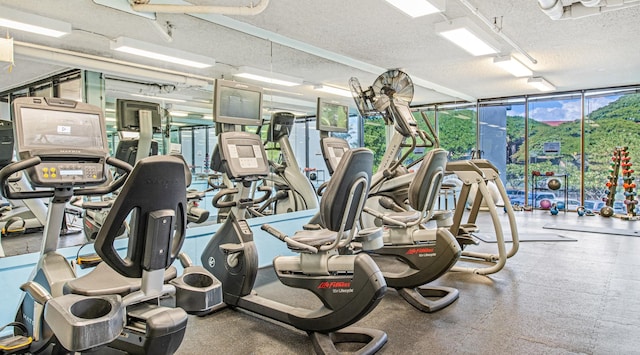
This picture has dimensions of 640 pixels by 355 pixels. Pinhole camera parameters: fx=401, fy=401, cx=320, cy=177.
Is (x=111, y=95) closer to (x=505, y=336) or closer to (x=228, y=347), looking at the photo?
(x=228, y=347)

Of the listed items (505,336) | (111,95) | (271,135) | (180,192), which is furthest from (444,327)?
(111,95)

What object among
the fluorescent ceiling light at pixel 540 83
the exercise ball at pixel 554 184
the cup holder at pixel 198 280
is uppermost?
the fluorescent ceiling light at pixel 540 83

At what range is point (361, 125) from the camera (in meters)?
8.18

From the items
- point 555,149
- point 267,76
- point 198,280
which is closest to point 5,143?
point 198,280

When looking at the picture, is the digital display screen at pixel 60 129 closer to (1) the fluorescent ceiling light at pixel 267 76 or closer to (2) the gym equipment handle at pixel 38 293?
(2) the gym equipment handle at pixel 38 293

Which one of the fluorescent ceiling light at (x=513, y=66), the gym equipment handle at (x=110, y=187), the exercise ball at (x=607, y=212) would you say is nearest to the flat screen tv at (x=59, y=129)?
the gym equipment handle at (x=110, y=187)

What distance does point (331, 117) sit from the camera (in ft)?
15.3

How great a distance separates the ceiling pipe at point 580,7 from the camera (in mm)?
3598

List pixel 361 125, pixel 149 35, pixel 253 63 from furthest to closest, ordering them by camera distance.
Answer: pixel 361 125 → pixel 253 63 → pixel 149 35

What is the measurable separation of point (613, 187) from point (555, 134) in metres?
1.90

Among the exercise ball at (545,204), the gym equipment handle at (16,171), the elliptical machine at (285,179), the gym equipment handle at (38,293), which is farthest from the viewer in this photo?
the exercise ball at (545,204)

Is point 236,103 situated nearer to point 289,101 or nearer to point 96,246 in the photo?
point 96,246

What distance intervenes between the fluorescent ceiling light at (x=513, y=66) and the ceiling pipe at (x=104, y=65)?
439cm

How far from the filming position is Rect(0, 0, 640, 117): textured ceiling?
4113 mm
